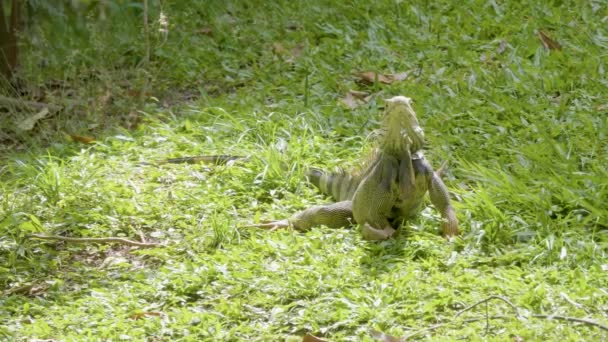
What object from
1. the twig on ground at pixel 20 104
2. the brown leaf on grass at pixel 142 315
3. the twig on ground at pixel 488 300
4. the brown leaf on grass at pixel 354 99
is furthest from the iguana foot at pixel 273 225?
the twig on ground at pixel 20 104

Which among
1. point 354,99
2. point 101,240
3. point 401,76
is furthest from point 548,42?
point 101,240

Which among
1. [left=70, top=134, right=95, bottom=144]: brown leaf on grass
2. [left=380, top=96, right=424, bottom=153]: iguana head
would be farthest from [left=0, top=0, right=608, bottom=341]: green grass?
[left=380, top=96, right=424, bottom=153]: iguana head

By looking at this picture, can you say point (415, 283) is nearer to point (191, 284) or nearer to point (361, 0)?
point (191, 284)

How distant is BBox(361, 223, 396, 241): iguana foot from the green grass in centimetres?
9

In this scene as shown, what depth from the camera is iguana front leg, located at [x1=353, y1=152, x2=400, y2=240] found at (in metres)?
5.34

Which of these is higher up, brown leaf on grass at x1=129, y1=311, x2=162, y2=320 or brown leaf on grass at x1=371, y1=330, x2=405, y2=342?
brown leaf on grass at x1=371, y1=330, x2=405, y2=342

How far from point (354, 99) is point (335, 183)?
61.2 inches

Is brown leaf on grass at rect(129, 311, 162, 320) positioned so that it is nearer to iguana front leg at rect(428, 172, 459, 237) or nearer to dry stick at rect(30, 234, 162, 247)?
dry stick at rect(30, 234, 162, 247)

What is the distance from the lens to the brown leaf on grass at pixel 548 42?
7.46 meters

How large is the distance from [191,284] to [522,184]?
1.91 meters

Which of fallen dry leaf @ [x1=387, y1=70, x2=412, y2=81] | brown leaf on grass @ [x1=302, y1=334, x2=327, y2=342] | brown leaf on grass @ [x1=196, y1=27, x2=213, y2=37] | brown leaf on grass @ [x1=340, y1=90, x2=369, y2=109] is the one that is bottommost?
brown leaf on grass @ [x1=340, y1=90, x2=369, y2=109]

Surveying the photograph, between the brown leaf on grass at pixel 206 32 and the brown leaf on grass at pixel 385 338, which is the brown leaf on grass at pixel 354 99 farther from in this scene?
the brown leaf on grass at pixel 385 338

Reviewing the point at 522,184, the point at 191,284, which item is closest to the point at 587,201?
the point at 522,184

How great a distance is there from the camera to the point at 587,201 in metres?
5.29
